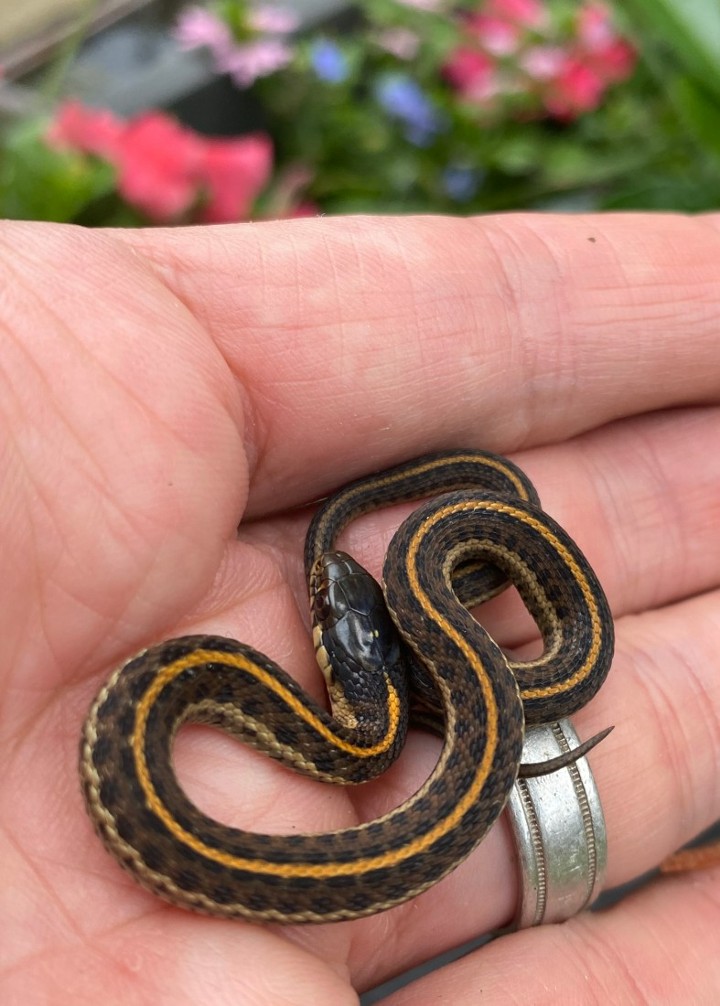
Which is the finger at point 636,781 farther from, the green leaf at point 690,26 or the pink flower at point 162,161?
the pink flower at point 162,161

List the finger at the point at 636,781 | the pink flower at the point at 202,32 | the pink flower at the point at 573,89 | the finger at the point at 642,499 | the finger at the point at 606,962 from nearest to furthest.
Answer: the finger at the point at 606,962 < the finger at the point at 636,781 < the finger at the point at 642,499 < the pink flower at the point at 202,32 < the pink flower at the point at 573,89

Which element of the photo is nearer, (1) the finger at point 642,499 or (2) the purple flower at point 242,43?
(1) the finger at point 642,499

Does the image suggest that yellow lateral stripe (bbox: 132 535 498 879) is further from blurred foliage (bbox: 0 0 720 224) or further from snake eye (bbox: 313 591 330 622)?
blurred foliage (bbox: 0 0 720 224)

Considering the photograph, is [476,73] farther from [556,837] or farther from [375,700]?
[556,837]

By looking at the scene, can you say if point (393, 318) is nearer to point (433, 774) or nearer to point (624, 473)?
point (624, 473)

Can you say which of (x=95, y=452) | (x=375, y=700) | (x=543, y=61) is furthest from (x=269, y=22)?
(x=375, y=700)

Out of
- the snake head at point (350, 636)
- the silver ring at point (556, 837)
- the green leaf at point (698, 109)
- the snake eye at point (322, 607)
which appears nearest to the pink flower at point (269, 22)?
the green leaf at point (698, 109)

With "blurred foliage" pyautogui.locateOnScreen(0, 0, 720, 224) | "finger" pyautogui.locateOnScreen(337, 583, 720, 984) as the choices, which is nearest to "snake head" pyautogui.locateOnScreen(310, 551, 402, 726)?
"finger" pyautogui.locateOnScreen(337, 583, 720, 984)

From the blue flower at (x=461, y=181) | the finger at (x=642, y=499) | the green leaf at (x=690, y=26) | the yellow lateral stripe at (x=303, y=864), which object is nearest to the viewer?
the yellow lateral stripe at (x=303, y=864)
